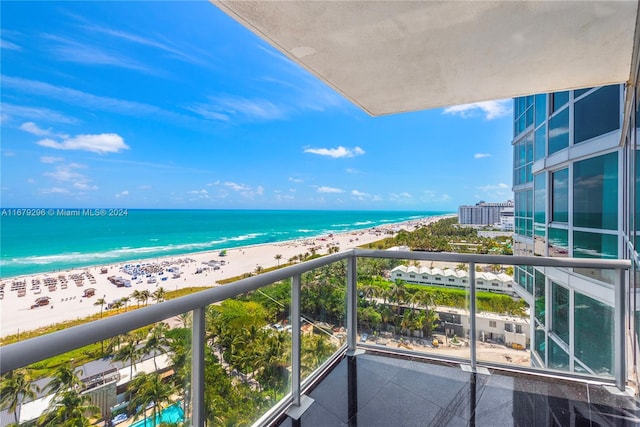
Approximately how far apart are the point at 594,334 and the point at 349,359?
82.3 inches

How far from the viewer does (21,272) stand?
22453 mm

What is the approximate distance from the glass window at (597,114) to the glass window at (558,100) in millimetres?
547

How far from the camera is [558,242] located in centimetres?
569

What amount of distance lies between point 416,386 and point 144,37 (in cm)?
3987

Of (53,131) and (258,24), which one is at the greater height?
(53,131)

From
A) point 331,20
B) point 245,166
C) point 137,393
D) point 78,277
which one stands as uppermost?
point 245,166

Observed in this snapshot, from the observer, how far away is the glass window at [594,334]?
2371mm

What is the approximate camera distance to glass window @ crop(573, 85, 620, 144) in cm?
397

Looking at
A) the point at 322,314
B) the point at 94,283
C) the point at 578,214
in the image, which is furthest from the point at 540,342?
the point at 94,283

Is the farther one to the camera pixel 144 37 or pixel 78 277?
pixel 144 37

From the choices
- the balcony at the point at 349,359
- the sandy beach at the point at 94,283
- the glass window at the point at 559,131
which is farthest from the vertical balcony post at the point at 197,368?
the sandy beach at the point at 94,283

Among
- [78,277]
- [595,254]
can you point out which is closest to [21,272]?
[78,277]

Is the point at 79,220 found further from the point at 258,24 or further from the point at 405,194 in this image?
the point at 258,24

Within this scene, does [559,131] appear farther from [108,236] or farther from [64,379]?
[108,236]
